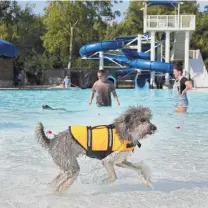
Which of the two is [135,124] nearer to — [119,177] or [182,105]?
[119,177]

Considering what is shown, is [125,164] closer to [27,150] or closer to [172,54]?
[27,150]

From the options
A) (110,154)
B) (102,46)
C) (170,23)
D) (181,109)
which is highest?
(170,23)

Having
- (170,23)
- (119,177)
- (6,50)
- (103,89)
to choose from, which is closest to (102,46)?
(170,23)

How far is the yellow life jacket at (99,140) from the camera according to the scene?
4293mm

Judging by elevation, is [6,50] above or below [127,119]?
above

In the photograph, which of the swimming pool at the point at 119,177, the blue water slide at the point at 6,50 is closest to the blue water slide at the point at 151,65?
the blue water slide at the point at 6,50

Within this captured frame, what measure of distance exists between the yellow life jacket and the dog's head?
2.7 inches

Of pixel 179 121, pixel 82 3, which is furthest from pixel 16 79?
pixel 179 121

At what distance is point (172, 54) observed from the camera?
3384 centimetres

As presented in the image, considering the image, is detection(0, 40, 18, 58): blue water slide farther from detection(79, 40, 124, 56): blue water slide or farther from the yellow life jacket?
the yellow life jacket

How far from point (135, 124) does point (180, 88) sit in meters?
7.09

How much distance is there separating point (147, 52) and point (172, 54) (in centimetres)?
193

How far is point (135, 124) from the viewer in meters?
4.20

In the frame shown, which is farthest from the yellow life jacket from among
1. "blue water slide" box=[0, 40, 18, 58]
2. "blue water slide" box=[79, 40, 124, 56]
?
"blue water slide" box=[79, 40, 124, 56]
